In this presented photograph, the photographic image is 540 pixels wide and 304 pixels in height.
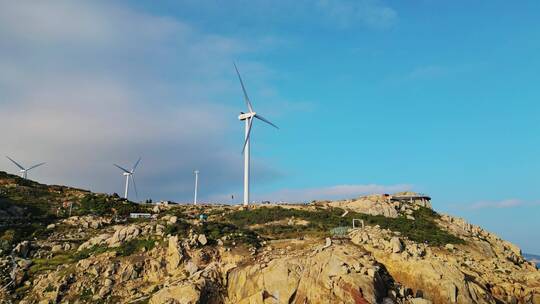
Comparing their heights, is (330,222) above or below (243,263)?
above

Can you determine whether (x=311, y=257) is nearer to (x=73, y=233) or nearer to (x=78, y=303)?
(x=78, y=303)

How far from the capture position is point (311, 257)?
66000 millimetres

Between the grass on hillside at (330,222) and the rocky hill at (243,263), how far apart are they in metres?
0.51

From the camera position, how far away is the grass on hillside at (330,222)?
96.5m

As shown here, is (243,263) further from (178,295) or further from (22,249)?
(22,249)

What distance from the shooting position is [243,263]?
7075 centimetres

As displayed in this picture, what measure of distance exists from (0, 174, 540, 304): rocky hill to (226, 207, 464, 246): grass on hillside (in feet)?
1.68

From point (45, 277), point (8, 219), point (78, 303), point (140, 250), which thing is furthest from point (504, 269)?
point (8, 219)

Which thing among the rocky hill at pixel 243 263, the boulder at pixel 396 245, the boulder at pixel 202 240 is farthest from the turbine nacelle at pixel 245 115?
the boulder at pixel 396 245

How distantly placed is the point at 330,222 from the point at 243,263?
135 feet

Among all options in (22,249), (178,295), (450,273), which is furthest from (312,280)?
(22,249)

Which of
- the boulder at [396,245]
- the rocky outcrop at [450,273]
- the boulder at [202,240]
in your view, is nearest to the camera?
the rocky outcrop at [450,273]

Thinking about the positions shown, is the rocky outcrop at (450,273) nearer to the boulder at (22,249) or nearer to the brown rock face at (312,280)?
the brown rock face at (312,280)

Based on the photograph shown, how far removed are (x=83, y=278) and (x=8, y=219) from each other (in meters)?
41.9
